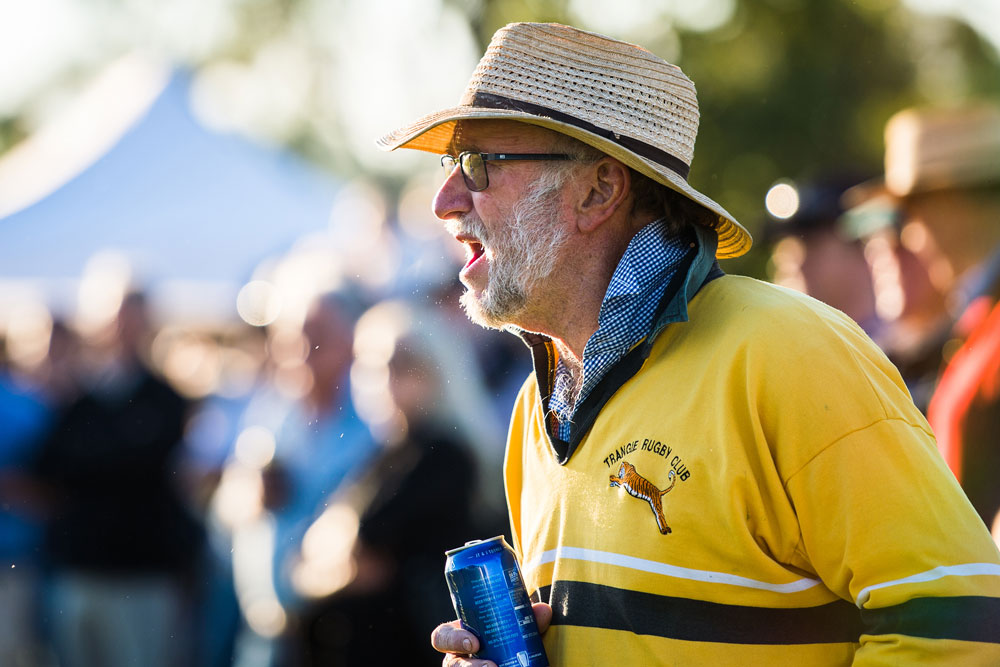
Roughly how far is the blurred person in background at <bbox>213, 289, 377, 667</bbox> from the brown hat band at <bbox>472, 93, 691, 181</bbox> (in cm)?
196

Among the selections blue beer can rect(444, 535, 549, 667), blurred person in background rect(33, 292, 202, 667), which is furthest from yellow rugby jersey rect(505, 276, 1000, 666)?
blurred person in background rect(33, 292, 202, 667)

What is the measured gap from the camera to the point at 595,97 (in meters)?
2.36

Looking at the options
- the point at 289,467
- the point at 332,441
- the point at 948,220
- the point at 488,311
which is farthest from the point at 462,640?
the point at 948,220

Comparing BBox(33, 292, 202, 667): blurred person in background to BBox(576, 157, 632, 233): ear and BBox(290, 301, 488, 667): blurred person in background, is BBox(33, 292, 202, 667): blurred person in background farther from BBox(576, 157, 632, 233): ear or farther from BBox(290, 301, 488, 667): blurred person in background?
BBox(576, 157, 632, 233): ear

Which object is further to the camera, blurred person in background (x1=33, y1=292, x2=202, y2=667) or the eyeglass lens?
blurred person in background (x1=33, y1=292, x2=202, y2=667)

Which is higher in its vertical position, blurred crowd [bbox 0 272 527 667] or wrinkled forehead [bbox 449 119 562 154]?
wrinkled forehead [bbox 449 119 562 154]

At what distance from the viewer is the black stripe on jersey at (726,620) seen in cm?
199

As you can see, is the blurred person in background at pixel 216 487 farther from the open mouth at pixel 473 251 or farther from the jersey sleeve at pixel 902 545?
the jersey sleeve at pixel 902 545

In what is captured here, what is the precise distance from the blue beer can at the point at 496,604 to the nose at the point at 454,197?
77cm

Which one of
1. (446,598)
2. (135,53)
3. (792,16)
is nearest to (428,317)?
(446,598)

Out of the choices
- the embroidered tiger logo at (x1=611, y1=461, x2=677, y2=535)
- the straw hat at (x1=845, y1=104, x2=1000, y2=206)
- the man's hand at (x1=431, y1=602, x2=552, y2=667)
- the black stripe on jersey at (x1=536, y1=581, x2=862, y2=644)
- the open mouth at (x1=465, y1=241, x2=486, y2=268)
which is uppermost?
the open mouth at (x1=465, y1=241, x2=486, y2=268)

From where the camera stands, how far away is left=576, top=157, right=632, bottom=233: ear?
2.42 m

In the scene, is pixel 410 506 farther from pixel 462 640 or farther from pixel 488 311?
pixel 462 640

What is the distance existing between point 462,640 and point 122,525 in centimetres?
377
